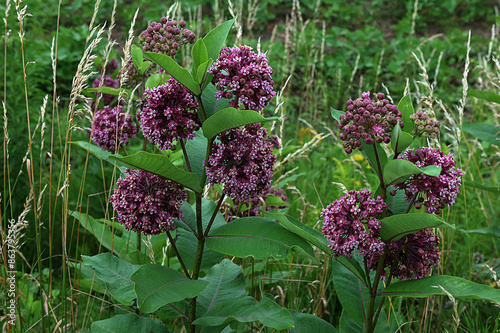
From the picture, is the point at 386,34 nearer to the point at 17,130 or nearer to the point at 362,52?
the point at 362,52

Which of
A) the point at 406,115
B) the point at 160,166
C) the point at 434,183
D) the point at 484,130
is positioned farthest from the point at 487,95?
the point at 160,166

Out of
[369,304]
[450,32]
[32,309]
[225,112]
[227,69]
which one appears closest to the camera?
[225,112]

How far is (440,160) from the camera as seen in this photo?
4.63 ft

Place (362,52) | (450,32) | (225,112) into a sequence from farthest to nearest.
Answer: (450,32) → (362,52) → (225,112)

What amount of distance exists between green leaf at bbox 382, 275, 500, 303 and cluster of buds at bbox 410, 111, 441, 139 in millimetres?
450

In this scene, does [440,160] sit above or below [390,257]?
above

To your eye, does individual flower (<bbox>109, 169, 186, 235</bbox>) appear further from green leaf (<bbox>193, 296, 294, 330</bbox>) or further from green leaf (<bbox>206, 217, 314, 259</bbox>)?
green leaf (<bbox>193, 296, 294, 330</bbox>)

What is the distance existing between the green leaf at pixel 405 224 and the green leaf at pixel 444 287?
6.7 inches

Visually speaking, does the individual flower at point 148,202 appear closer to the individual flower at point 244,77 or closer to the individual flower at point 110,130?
the individual flower at point 244,77

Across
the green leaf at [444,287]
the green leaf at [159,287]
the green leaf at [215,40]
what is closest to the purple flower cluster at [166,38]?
the green leaf at [215,40]

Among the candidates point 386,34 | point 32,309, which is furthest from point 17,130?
point 386,34

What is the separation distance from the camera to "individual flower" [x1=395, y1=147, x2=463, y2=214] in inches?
54.6

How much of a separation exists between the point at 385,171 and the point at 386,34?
6.95 m

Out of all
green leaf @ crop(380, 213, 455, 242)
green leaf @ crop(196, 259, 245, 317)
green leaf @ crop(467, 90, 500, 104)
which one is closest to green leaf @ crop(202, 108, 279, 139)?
green leaf @ crop(380, 213, 455, 242)
